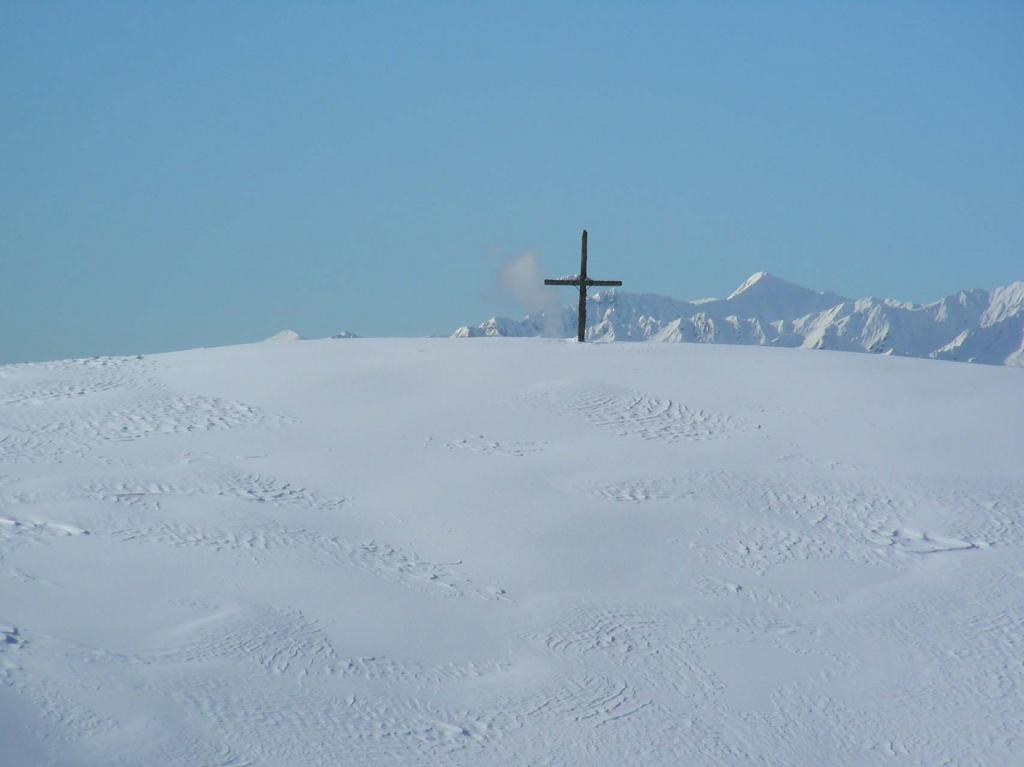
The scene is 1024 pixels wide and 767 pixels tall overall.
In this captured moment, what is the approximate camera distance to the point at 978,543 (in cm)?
1598

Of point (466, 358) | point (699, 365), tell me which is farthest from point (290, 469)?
point (699, 365)

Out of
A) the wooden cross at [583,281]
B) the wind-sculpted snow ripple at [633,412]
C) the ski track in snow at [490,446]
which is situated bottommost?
the ski track in snow at [490,446]

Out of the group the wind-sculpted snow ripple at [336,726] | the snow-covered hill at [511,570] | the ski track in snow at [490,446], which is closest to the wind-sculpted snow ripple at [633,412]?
the snow-covered hill at [511,570]

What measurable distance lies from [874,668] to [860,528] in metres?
3.61

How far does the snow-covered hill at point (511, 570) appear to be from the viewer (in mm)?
11391

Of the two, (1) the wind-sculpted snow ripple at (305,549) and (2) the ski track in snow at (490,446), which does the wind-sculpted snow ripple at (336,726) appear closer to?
(1) the wind-sculpted snow ripple at (305,549)

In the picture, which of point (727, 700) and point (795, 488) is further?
point (795, 488)

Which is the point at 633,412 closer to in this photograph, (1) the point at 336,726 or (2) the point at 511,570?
(2) the point at 511,570

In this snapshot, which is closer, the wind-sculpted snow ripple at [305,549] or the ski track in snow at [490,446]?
the wind-sculpted snow ripple at [305,549]

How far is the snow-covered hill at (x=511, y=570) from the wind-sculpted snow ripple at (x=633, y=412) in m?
0.07

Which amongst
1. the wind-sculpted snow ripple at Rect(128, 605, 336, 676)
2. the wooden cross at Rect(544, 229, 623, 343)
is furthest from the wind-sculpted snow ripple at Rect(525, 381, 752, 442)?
the wind-sculpted snow ripple at Rect(128, 605, 336, 676)

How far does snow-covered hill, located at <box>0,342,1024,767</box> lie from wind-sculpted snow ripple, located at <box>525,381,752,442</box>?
2.7 inches

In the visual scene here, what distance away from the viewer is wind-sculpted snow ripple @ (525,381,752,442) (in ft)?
66.2

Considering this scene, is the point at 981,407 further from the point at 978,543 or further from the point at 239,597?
the point at 239,597
